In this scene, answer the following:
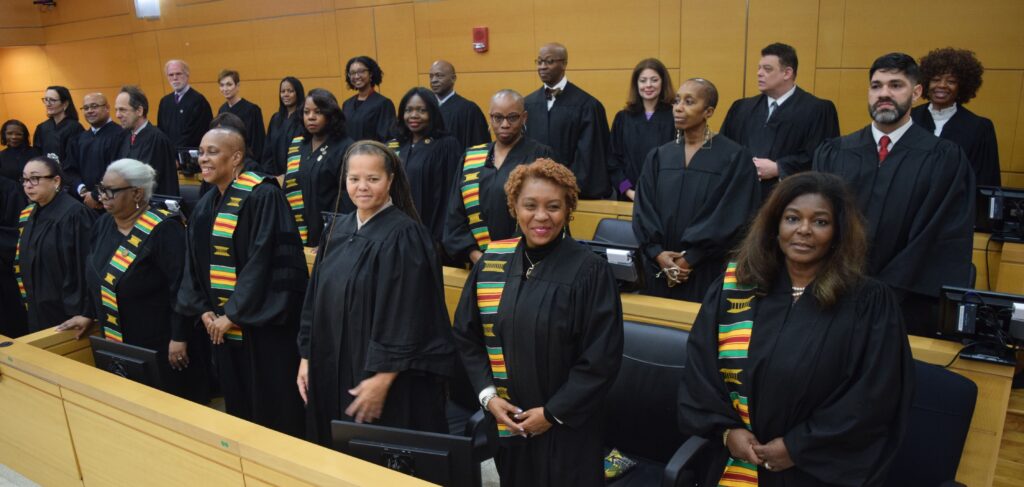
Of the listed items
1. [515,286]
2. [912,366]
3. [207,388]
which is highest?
[515,286]

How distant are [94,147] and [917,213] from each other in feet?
21.3

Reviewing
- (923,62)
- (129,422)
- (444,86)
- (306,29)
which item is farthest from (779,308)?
(306,29)

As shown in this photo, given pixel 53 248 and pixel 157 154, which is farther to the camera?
pixel 157 154

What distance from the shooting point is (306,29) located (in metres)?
9.27

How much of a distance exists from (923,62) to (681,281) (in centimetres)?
248

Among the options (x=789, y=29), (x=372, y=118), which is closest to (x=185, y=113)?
(x=372, y=118)

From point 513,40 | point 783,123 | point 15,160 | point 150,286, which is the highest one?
point 513,40

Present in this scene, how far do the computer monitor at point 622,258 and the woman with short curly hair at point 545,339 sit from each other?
534 mm

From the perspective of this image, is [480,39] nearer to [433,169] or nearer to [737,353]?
[433,169]

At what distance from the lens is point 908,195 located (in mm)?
3125

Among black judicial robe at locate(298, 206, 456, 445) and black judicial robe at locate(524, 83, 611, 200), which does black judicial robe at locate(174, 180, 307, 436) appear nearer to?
black judicial robe at locate(298, 206, 456, 445)

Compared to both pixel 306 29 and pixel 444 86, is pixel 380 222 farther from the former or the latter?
pixel 306 29

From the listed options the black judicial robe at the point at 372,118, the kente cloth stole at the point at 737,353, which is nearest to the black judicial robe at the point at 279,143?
the black judicial robe at the point at 372,118

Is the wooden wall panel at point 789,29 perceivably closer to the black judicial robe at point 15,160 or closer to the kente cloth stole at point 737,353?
the kente cloth stole at point 737,353
